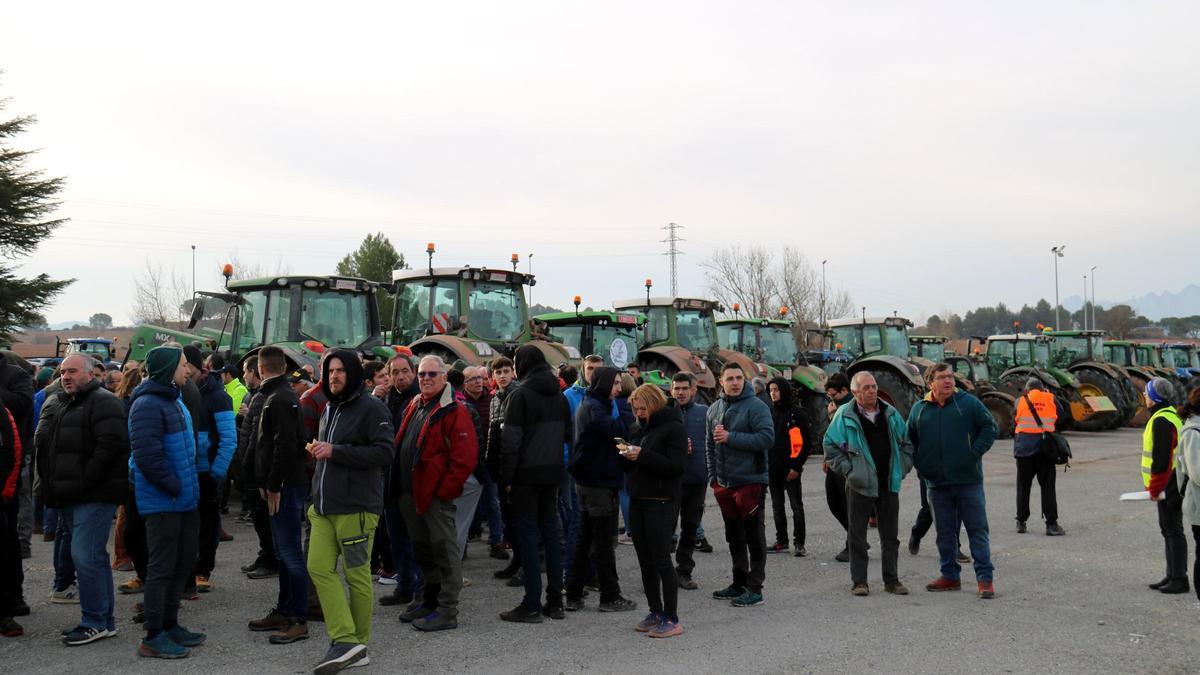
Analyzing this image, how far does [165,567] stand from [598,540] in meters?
2.85

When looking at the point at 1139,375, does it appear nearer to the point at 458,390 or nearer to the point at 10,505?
the point at 458,390

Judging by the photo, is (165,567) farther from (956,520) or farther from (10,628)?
(956,520)

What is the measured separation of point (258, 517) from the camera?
6.97 meters

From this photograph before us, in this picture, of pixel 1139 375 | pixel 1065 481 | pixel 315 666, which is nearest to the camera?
pixel 315 666

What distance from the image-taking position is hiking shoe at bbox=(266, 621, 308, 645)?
5.75 meters

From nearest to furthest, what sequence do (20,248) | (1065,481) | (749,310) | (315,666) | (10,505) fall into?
1. (315,666)
2. (10,505)
3. (1065,481)
4. (20,248)
5. (749,310)

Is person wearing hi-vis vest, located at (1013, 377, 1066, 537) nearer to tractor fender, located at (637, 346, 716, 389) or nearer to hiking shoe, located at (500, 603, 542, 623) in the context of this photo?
hiking shoe, located at (500, 603, 542, 623)

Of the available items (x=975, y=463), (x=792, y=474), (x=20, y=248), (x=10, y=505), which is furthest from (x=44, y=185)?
(x=975, y=463)

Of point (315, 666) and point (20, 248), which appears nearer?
point (315, 666)

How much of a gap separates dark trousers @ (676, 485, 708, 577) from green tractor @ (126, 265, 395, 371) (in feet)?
20.3

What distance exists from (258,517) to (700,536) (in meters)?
4.11

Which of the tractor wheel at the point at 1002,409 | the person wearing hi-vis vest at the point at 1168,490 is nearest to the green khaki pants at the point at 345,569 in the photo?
the person wearing hi-vis vest at the point at 1168,490

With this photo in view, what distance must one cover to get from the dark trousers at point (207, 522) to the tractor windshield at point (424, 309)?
630cm

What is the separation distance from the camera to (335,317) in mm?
→ 12867
